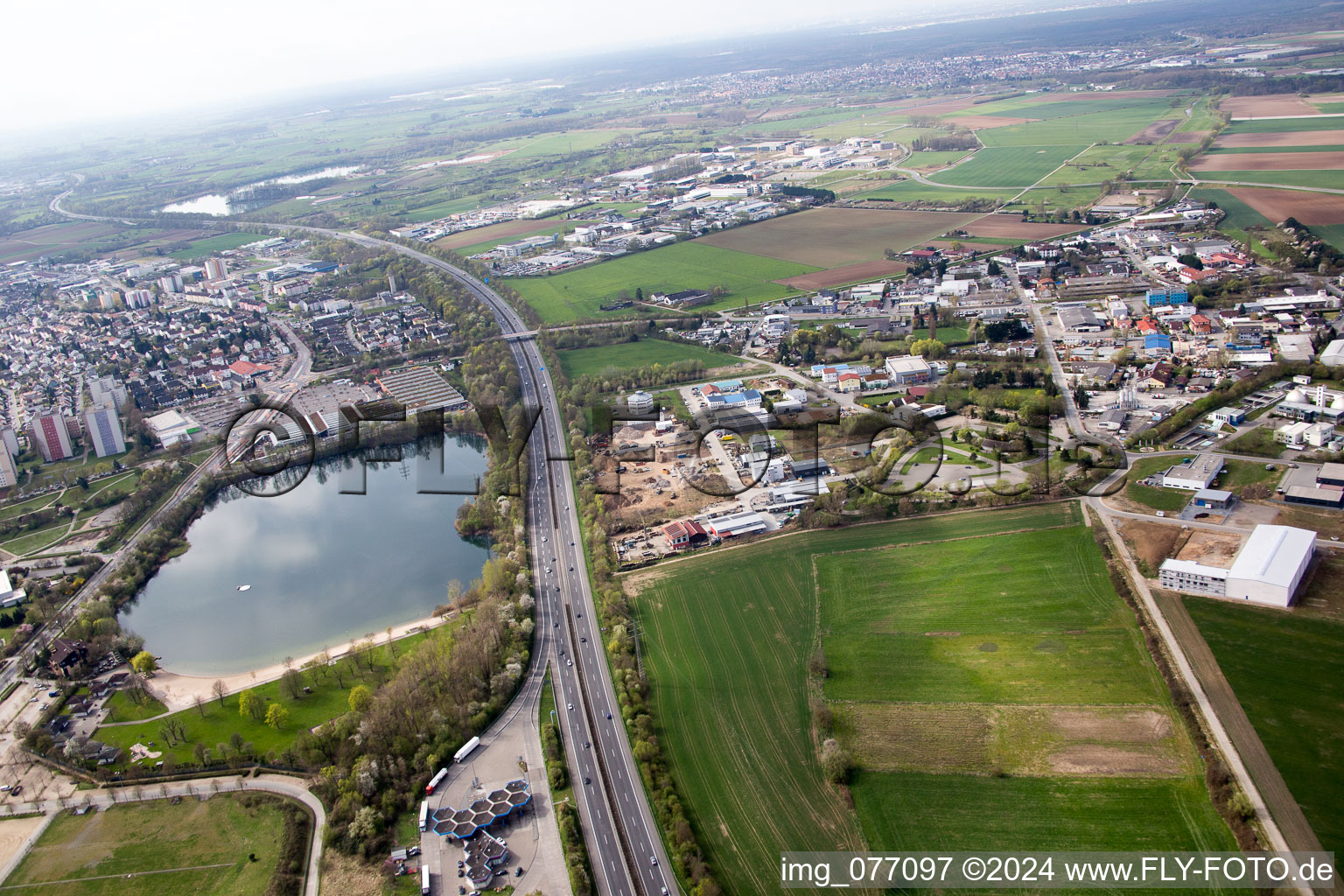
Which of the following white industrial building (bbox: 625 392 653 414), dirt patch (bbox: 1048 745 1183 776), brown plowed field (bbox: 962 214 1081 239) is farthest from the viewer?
brown plowed field (bbox: 962 214 1081 239)

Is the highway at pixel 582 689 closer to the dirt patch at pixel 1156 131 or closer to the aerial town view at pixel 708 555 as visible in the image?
the aerial town view at pixel 708 555

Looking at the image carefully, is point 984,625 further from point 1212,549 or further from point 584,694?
point 584,694

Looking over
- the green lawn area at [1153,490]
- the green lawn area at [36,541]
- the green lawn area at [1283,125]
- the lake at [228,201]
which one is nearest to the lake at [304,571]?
the green lawn area at [36,541]

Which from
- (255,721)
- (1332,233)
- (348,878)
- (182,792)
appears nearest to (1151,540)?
(348,878)

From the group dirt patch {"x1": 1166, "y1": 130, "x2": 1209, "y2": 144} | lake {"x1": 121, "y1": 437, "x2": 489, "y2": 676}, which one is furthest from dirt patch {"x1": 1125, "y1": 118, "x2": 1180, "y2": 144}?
lake {"x1": 121, "y1": 437, "x2": 489, "y2": 676}

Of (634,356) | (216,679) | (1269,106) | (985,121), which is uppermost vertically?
(985,121)

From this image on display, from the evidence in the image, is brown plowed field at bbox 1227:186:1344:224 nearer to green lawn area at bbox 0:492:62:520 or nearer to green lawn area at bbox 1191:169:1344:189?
green lawn area at bbox 1191:169:1344:189

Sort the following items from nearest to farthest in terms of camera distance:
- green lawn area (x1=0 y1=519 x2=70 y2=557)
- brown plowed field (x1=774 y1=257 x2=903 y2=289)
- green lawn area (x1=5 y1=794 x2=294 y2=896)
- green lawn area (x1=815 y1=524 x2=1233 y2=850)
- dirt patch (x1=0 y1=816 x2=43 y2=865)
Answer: green lawn area (x1=815 y1=524 x2=1233 y2=850)
green lawn area (x1=5 y1=794 x2=294 y2=896)
dirt patch (x1=0 y1=816 x2=43 y2=865)
green lawn area (x1=0 y1=519 x2=70 y2=557)
brown plowed field (x1=774 y1=257 x2=903 y2=289)

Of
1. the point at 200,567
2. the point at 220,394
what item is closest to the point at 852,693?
the point at 200,567
